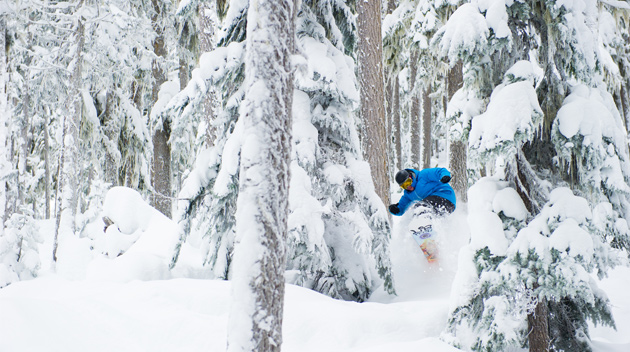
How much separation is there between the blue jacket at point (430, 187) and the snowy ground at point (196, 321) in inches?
72.2

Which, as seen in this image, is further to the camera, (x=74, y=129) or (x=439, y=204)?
(x=74, y=129)

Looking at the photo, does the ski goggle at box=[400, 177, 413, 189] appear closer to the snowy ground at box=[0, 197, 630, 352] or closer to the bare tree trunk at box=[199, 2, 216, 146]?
the snowy ground at box=[0, 197, 630, 352]

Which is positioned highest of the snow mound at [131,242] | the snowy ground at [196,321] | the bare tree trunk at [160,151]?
the bare tree trunk at [160,151]

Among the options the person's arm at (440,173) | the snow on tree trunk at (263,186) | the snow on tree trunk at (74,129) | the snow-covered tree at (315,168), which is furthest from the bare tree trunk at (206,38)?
the snow on tree trunk at (263,186)

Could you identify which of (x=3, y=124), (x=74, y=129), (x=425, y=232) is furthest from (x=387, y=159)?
(x=74, y=129)

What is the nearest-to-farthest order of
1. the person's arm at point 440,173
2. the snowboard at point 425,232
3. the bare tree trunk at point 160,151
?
the snowboard at point 425,232 → the person's arm at point 440,173 → the bare tree trunk at point 160,151

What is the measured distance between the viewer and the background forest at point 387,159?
14.1 feet

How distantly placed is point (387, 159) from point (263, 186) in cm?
556

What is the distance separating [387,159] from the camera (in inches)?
332

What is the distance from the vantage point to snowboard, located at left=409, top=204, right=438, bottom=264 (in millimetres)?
7586

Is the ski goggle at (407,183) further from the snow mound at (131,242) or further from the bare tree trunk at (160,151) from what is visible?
the bare tree trunk at (160,151)

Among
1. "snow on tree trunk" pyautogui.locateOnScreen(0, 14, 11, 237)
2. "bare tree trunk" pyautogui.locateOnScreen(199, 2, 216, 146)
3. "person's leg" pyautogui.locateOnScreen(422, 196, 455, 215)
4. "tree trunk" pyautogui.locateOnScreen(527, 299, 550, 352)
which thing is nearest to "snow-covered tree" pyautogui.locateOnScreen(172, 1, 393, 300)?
"person's leg" pyautogui.locateOnScreen(422, 196, 455, 215)

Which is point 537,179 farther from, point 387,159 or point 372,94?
point 372,94

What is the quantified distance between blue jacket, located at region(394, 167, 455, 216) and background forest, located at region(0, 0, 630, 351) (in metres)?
0.52
